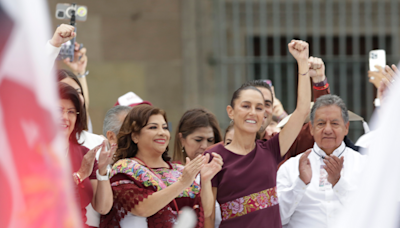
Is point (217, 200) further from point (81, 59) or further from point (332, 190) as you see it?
point (81, 59)

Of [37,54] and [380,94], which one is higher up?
[37,54]

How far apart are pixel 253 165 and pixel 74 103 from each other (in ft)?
3.19

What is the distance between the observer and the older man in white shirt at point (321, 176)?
284cm

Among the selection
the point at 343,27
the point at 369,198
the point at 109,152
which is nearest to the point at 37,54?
the point at 369,198

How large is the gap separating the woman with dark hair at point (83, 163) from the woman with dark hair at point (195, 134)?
37.6 inches

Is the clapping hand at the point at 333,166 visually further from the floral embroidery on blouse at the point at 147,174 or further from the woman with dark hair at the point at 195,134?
the woman with dark hair at the point at 195,134

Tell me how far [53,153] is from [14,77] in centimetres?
7

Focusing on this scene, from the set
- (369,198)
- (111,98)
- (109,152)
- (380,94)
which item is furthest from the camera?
(111,98)

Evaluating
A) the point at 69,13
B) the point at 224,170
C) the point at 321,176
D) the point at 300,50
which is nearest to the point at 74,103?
the point at 224,170

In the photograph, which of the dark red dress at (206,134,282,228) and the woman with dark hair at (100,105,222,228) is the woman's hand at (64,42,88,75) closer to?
the woman with dark hair at (100,105,222,228)

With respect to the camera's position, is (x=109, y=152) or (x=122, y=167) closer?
(x=109, y=152)

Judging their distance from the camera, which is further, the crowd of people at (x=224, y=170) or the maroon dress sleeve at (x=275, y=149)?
the maroon dress sleeve at (x=275, y=149)

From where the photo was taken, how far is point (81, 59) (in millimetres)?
3830

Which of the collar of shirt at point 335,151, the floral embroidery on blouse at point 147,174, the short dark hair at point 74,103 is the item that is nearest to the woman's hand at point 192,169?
the floral embroidery on blouse at point 147,174
